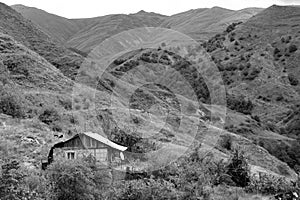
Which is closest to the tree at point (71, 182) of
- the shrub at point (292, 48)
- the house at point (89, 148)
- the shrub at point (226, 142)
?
the house at point (89, 148)

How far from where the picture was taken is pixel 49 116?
121 feet

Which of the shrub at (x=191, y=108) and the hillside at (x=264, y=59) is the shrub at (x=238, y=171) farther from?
the hillside at (x=264, y=59)

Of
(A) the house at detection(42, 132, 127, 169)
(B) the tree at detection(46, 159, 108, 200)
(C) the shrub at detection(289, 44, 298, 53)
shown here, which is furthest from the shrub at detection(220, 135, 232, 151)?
(C) the shrub at detection(289, 44, 298, 53)

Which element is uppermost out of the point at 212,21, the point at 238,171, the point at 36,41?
the point at 212,21

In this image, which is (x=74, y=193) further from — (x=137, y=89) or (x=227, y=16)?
(x=227, y=16)

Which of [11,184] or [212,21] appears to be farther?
[212,21]

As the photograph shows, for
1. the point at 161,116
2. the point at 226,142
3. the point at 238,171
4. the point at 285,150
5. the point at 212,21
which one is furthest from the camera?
the point at 212,21

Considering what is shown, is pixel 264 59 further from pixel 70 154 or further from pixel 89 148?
pixel 70 154

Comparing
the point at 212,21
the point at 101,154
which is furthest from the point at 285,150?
the point at 212,21

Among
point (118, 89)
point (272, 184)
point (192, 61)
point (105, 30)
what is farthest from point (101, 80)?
point (105, 30)

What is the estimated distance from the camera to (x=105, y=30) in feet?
620

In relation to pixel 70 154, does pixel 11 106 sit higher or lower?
higher

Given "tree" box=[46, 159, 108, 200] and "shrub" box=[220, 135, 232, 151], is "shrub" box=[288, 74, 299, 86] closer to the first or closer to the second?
"shrub" box=[220, 135, 232, 151]

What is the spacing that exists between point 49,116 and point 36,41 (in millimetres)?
34164
